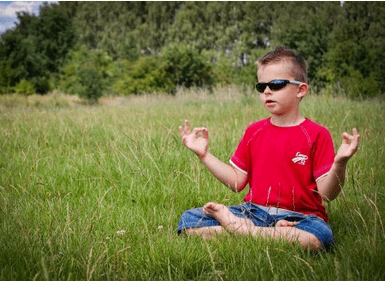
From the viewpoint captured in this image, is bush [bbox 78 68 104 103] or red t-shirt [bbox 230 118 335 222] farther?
bush [bbox 78 68 104 103]

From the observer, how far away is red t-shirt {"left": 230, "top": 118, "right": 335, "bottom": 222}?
2.07 metres

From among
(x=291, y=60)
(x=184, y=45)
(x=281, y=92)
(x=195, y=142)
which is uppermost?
(x=184, y=45)

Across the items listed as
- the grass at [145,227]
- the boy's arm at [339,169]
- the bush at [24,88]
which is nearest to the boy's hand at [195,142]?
the grass at [145,227]

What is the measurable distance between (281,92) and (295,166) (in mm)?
435

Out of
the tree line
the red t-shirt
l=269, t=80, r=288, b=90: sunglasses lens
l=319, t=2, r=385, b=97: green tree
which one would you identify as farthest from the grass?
l=319, t=2, r=385, b=97: green tree

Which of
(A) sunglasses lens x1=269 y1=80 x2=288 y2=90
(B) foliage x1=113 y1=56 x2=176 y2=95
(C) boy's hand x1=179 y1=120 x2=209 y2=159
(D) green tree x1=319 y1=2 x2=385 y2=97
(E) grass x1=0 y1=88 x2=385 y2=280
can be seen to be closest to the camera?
(E) grass x1=0 y1=88 x2=385 y2=280

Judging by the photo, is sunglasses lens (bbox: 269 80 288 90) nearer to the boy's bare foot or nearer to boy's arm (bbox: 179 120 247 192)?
boy's arm (bbox: 179 120 247 192)

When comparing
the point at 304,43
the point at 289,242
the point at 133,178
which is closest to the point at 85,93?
the point at 304,43

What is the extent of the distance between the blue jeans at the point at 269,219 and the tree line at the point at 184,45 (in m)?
9.68

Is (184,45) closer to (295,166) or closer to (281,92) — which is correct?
(281,92)

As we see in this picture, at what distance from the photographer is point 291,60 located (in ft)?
7.11

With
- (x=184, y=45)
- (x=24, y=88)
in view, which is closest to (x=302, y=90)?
(x=184, y=45)

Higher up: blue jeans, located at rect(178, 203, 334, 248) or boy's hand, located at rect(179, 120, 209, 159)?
boy's hand, located at rect(179, 120, 209, 159)

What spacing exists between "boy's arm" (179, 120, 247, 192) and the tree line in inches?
373
